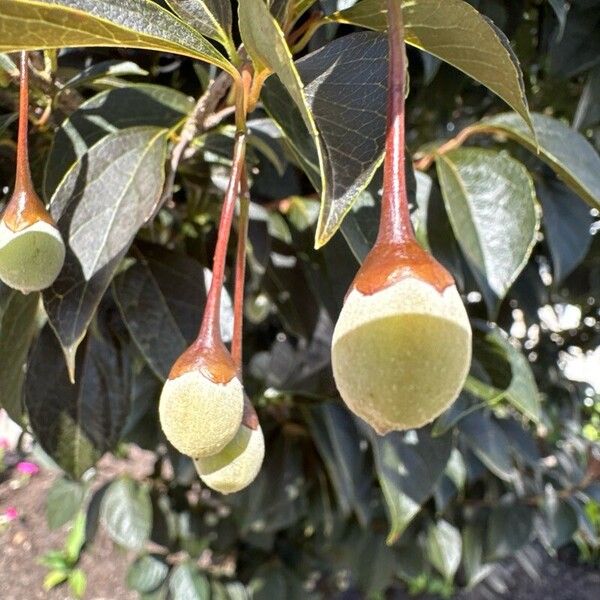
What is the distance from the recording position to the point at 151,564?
1.46m

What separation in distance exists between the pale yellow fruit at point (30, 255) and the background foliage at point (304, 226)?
0.13ft

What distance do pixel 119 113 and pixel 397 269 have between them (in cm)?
34

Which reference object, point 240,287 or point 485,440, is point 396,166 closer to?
point 240,287

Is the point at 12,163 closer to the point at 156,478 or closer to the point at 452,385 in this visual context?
the point at 452,385

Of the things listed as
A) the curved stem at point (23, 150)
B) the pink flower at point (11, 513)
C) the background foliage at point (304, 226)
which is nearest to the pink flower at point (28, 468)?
the pink flower at point (11, 513)

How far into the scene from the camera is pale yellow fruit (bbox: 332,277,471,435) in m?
0.22

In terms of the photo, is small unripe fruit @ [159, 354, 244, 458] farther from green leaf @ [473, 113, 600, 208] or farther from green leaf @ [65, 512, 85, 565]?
green leaf @ [65, 512, 85, 565]

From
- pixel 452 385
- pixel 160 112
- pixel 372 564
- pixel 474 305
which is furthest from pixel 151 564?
pixel 452 385

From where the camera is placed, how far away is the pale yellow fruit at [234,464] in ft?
1.12

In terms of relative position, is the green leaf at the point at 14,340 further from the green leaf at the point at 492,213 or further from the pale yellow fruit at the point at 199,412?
the green leaf at the point at 492,213

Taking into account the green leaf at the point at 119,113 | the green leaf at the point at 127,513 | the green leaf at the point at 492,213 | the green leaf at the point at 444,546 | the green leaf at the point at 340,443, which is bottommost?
the green leaf at the point at 444,546

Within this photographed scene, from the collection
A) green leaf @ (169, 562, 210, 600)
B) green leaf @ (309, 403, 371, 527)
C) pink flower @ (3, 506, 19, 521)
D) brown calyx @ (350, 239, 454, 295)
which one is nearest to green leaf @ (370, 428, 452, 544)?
green leaf @ (309, 403, 371, 527)

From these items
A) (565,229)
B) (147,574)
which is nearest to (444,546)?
(147,574)

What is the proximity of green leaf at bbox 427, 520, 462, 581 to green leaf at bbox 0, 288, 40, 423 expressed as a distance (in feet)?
3.08
